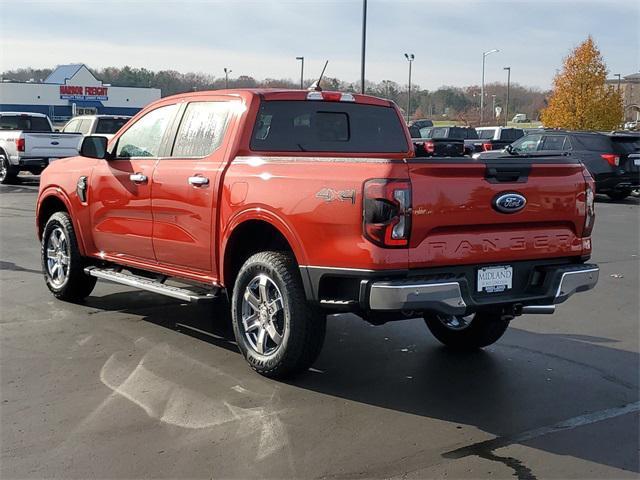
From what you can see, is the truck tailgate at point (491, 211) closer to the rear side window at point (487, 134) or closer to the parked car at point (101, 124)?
the parked car at point (101, 124)

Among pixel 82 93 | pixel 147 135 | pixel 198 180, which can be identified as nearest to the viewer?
pixel 198 180

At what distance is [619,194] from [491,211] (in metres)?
16.1

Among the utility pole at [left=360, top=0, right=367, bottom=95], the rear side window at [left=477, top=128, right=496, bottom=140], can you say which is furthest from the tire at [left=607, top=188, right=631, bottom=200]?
the rear side window at [left=477, top=128, right=496, bottom=140]

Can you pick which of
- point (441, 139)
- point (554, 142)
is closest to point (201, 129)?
point (554, 142)

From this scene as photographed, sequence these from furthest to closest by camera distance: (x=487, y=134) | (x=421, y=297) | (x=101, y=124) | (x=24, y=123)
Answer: (x=487, y=134) < (x=24, y=123) < (x=101, y=124) < (x=421, y=297)

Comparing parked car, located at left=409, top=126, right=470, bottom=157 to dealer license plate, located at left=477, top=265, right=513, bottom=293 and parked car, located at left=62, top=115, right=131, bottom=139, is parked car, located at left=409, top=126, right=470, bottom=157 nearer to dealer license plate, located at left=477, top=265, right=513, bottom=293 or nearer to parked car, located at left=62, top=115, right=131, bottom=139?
parked car, located at left=62, top=115, right=131, bottom=139

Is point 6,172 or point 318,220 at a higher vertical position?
point 318,220

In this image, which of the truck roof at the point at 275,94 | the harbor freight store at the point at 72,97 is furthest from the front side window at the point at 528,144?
the harbor freight store at the point at 72,97

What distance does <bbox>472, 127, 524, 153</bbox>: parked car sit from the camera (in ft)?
90.0

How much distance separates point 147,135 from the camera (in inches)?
258

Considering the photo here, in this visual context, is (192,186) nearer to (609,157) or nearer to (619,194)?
(609,157)

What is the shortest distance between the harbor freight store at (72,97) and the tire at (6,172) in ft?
171

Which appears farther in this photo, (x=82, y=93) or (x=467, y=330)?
(x=82, y=93)

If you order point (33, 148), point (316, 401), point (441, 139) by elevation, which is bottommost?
point (316, 401)
